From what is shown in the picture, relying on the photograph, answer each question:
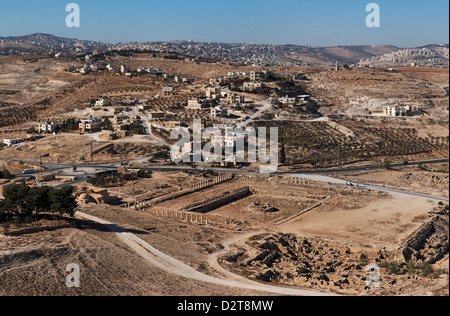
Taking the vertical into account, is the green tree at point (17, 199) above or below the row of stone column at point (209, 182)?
above

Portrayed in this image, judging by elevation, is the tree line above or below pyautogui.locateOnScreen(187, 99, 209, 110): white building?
below

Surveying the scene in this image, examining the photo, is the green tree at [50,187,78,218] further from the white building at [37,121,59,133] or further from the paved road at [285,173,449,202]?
the white building at [37,121,59,133]

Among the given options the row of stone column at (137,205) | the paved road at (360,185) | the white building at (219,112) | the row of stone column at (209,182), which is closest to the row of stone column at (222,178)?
the row of stone column at (209,182)

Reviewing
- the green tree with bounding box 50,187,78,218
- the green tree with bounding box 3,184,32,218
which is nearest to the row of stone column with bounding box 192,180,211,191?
the green tree with bounding box 50,187,78,218

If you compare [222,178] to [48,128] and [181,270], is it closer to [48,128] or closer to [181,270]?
[181,270]

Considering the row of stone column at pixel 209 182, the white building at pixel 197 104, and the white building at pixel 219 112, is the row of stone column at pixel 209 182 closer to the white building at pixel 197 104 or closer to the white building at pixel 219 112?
the white building at pixel 219 112

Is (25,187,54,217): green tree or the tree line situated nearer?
the tree line

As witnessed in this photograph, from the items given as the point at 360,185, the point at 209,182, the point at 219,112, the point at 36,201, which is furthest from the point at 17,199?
the point at 219,112

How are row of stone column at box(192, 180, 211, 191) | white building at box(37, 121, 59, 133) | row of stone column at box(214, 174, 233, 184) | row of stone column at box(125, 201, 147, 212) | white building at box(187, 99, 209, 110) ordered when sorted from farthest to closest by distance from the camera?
white building at box(187, 99, 209, 110) → white building at box(37, 121, 59, 133) → row of stone column at box(214, 174, 233, 184) → row of stone column at box(192, 180, 211, 191) → row of stone column at box(125, 201, 147, 212)
